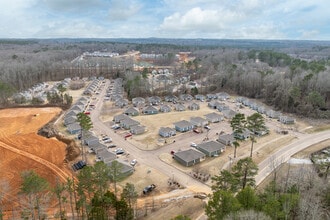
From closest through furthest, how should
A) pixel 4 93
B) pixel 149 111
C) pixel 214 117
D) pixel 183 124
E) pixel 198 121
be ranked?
1. pixel 183 124
2. pixel 198 121
3. pixel 214 117
4. pixel 149 111
5. pixel 4 93

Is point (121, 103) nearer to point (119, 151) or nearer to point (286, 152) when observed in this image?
point (119, 151)

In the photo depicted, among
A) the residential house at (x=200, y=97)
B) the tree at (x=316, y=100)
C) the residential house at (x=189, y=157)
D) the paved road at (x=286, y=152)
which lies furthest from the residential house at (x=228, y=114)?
the residential house at (x=189, y=157)

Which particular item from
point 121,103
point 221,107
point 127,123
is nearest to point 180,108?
point 221,107

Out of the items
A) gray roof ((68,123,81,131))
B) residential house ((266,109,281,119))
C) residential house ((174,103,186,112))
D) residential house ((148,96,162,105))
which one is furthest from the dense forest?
gray roof ((68,123,81,131))

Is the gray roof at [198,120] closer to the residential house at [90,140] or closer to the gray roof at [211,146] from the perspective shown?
the gray roof at [211,146]

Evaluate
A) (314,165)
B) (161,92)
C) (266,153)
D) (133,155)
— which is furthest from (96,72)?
(314,165)

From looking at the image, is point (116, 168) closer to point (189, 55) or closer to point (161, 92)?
point (161, 92)
